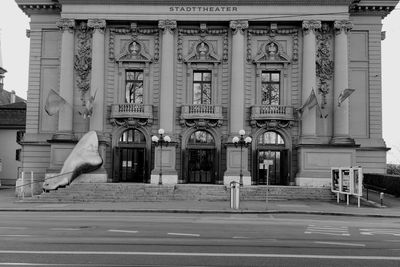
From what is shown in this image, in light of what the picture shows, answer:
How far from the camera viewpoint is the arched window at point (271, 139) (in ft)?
138

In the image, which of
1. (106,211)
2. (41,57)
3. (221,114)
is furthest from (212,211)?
(41,57)

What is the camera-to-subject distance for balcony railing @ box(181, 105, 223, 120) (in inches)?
1625

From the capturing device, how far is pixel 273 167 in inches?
1657

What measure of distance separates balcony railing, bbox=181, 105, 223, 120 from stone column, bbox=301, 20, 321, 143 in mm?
6238

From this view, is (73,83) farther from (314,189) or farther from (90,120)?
(314,189)

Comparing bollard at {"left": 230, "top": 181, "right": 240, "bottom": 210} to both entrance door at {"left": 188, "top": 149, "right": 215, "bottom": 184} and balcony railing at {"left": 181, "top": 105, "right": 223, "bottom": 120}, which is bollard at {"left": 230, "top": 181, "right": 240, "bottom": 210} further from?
entrance door at {"left": 188, "top": 149, "right": 215, "bottom": 184}

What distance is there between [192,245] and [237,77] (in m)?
29.0

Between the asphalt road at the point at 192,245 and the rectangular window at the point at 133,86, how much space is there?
969 inches

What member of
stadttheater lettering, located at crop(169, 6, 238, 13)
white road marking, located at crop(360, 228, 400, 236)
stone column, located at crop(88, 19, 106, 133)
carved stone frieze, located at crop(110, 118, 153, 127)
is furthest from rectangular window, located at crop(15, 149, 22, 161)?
white road marking, located at crop(360, 228, 400, 236)

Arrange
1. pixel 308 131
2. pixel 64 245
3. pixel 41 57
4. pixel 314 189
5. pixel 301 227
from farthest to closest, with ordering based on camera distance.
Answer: pixel 41 57 → pixel 308 131 → pixel 314 189 → pixel 301 227 → pixel 64 245

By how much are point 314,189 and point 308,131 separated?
5.12 m

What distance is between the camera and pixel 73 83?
41.9m

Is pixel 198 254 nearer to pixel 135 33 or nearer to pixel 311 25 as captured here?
pixel 311 25

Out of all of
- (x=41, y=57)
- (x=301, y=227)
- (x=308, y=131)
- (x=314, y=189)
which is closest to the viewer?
(x=301, y=227)
